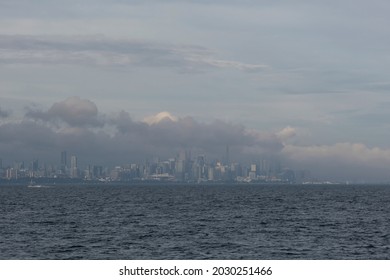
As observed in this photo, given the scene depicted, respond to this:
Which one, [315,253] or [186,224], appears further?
[186,224]

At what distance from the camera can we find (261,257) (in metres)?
72.1

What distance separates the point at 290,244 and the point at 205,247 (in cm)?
1074

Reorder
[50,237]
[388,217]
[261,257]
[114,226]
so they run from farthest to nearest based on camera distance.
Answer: [388,217]
[114,226]
[50,237]
[261,257]

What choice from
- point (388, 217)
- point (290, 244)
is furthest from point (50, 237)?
point (388, 217)

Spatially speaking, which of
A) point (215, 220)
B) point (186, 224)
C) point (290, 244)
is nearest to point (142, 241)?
point (290, 244)

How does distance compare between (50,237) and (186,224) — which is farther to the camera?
(186,224)
